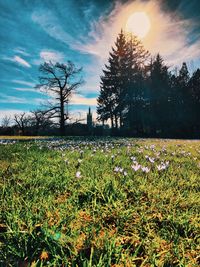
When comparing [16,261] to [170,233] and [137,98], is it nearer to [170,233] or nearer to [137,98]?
[170,233]

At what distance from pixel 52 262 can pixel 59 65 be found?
129 ft

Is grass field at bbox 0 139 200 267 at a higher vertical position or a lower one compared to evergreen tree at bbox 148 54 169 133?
lower

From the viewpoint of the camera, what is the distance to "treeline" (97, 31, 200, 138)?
4344cm

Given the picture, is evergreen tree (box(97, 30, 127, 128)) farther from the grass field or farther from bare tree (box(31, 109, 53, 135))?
the grass field

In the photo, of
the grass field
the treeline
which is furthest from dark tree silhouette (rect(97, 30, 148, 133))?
the grass field

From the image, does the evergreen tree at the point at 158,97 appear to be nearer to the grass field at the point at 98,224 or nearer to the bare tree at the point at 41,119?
the bare tree at the point at 41,119

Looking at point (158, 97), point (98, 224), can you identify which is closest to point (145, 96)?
point (158, 97)

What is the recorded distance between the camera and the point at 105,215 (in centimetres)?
241

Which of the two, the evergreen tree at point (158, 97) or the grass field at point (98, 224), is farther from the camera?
the evergreen tree at point (158, 97)

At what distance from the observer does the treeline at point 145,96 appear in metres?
43.4

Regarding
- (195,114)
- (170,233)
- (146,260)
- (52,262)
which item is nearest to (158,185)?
(170,233)

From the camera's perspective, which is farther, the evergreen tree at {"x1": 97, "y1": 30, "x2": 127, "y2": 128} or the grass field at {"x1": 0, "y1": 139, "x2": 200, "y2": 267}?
the evergreen tree at {"x1": 97, "y1": 30, "x2": 127, "y2": 128}

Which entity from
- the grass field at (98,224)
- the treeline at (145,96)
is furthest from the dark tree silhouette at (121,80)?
the grass field at (98,224)

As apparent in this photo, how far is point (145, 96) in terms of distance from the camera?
4675cm
